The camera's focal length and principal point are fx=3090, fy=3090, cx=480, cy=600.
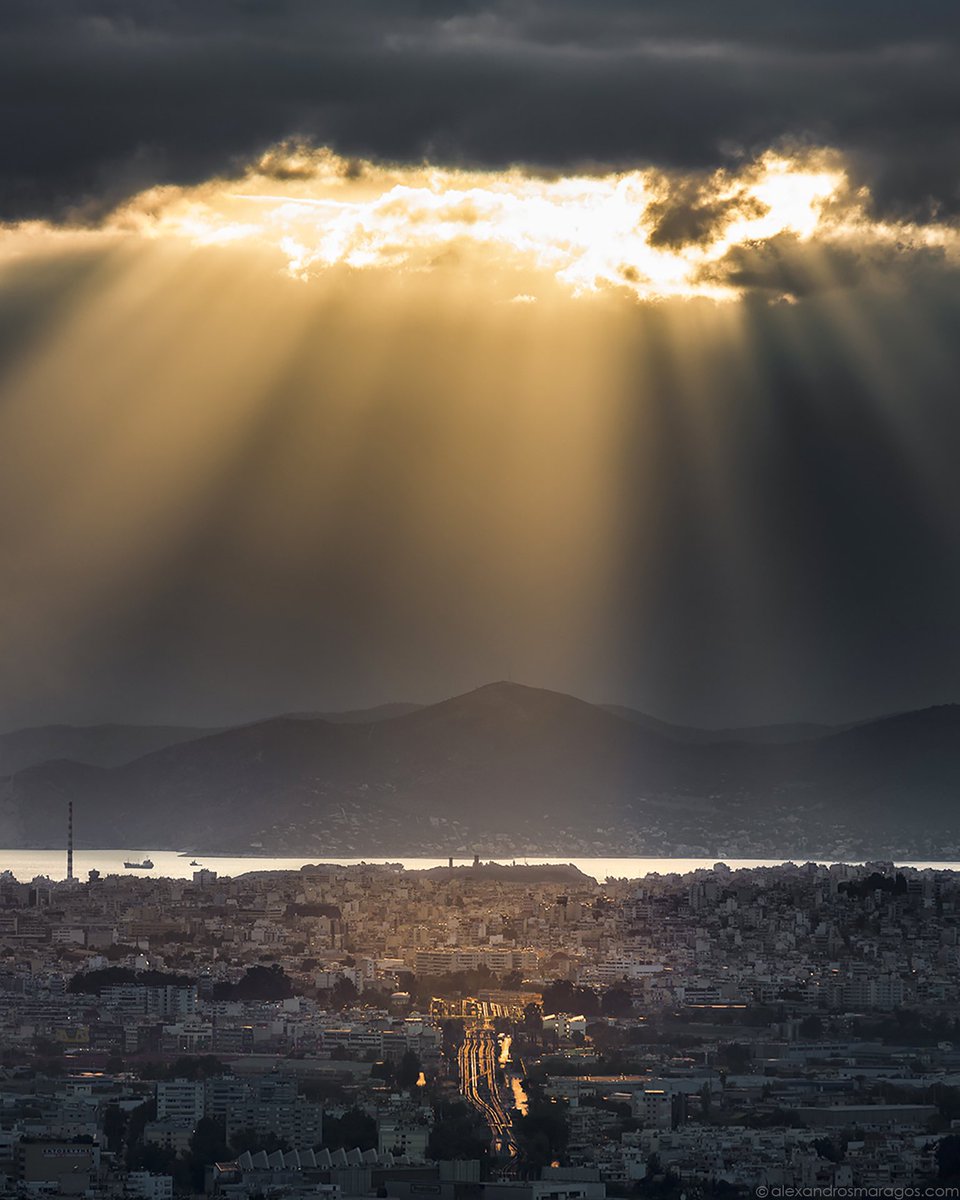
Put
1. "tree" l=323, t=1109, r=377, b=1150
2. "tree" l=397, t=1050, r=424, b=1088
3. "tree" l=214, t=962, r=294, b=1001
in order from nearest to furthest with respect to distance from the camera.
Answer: "tree" l=323, t=1109, r=377, b=1150 < "tree" l=397, t=1050, r=424, b=1088 < "tree" l=214, t=962, r=294, b=1001

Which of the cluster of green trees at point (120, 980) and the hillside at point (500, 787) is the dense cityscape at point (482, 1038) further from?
the hillside at point (500, 787)

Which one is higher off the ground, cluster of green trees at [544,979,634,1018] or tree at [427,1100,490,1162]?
cluster of green trees at [544,979,634,1018]

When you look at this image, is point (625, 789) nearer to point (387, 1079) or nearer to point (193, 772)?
point (193, 772)

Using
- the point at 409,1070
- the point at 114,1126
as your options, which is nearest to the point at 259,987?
the point at 409,1070

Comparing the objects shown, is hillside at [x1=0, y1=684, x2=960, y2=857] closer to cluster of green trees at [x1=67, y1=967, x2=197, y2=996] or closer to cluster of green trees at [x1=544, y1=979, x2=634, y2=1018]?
cluster of green trees at [x1=67, y1=967, x2=197, y2=996]

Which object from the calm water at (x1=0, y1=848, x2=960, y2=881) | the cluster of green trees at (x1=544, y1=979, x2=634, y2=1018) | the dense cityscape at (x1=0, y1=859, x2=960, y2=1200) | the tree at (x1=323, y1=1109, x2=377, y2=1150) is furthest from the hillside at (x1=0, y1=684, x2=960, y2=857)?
the tree at (x1=323, y1=1109, x2=377, y2=1150)

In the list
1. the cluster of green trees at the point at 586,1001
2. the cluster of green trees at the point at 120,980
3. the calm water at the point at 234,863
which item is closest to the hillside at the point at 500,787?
the calm water at the point at 234,863

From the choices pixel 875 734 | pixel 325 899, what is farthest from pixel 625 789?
pixel 325 899
